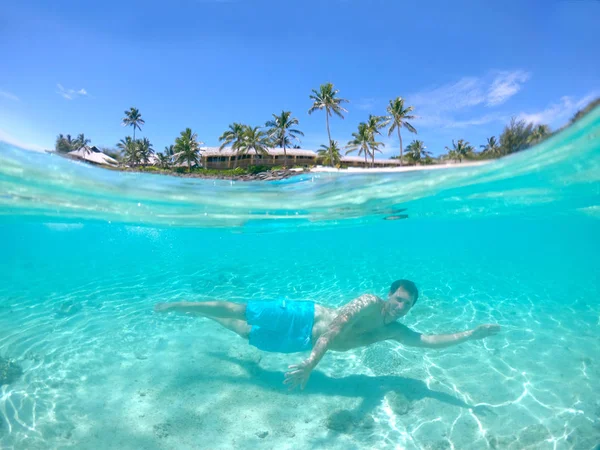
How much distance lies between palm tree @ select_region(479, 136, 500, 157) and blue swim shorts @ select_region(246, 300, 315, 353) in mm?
6552

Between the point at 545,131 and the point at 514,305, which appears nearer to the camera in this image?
the point at 545,131

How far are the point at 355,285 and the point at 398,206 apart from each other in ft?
19.8

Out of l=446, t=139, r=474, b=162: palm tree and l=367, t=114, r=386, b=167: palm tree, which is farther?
l=367, t=114, r=386, b=167: palm tree

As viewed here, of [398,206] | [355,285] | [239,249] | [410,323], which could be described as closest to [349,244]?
[239,249]

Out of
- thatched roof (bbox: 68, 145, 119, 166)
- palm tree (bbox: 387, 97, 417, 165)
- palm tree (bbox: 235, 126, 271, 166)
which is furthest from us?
palm tree (bbox: 235, 126, 271, 166)

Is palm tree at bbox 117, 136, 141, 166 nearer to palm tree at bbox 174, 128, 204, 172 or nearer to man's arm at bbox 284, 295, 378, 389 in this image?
palm tree at bbox 174, 128, 204, 172

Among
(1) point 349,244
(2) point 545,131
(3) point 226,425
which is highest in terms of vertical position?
(2) point 545,131

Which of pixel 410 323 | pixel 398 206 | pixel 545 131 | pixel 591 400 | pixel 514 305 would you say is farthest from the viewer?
pixel 398 206

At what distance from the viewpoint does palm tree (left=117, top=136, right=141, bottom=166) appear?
8625 millimetres

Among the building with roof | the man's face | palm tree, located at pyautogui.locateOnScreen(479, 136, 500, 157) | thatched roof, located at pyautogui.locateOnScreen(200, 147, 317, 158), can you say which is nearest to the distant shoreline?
palm tree, located at pyautogui.locateOnScreen(479, 136, 500, 157)

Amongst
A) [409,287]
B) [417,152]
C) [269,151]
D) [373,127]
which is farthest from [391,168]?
[269,151]

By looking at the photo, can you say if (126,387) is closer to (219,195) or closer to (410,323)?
(410,323)

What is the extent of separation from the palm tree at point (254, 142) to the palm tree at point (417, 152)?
111 ft

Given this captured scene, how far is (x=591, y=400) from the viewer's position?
5.95 m
